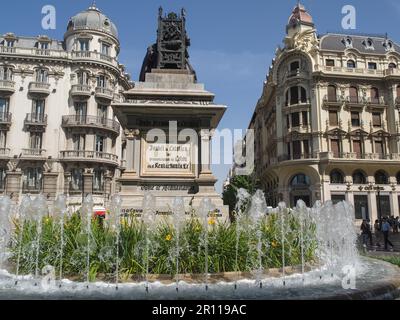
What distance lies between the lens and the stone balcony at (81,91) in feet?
134

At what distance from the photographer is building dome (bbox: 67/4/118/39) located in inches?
1677

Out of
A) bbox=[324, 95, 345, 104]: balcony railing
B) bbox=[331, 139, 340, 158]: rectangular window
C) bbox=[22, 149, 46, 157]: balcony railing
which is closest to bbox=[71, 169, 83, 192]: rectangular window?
bbox=[22, 149, 46, 157]: balcony railing

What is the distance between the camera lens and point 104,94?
138ft

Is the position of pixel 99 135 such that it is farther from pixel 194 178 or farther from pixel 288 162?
pixel 194 178

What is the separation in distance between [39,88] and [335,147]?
114 feet

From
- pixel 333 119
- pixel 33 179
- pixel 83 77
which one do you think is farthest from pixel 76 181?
pixel 333 119

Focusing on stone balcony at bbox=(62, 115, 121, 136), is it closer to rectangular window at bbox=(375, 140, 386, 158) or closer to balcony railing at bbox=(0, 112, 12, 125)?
balcony railing at bbox=(0, 112, 12, 125)

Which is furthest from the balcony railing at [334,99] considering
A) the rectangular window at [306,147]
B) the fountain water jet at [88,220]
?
the fountain water jet at [88,220]

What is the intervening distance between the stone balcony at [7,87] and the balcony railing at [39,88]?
1.83m

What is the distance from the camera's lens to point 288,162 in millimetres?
43219

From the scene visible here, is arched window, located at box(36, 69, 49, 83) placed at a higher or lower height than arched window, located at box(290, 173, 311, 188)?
higher

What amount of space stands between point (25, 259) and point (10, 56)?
39.0 meters

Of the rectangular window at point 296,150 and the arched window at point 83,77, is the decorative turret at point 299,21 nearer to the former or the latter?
the rectangular window at point 296,150

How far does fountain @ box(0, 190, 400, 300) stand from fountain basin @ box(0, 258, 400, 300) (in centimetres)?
2
